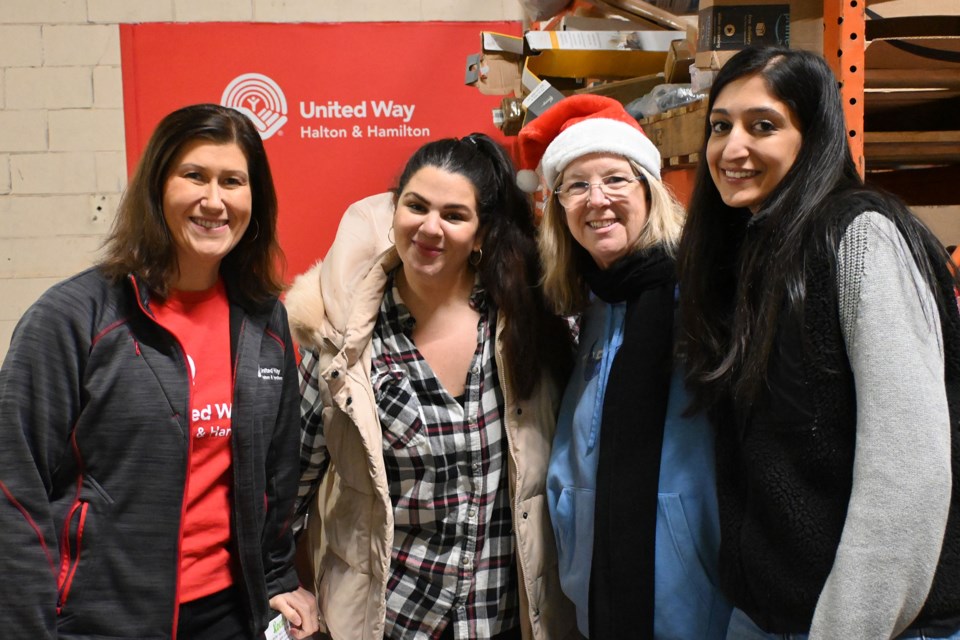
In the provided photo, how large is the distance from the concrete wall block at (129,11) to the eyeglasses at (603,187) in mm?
2531

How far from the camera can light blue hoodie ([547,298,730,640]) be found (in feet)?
4.91

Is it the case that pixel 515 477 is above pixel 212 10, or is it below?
below

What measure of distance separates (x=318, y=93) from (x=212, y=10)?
59 cm

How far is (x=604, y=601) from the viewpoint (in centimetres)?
160

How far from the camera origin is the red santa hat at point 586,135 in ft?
5.76

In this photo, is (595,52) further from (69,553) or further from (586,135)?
(69,553)

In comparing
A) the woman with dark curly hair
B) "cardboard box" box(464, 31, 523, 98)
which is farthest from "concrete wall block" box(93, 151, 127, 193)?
the woman with dark curly hair

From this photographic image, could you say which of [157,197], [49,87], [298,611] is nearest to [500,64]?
[157,197]

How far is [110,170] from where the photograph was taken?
11.5 feet

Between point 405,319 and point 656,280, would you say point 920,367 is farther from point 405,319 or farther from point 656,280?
point 405,319

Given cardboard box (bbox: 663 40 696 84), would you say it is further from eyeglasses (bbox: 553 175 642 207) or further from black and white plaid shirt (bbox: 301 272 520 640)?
black and white plaid shirt (bbox: 301 272 520 640)

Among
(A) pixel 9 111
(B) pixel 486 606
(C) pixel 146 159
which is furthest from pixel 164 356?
(A) pixel 9 111

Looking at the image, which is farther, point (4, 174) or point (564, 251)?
point (4, 174)

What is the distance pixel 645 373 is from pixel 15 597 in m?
1.25
